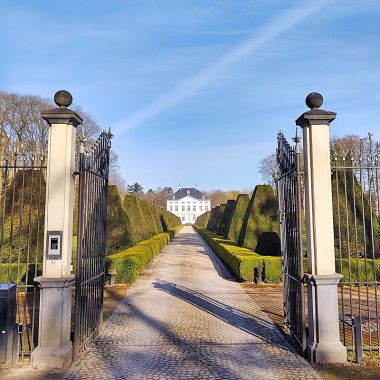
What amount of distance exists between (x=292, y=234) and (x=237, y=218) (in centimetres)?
1335

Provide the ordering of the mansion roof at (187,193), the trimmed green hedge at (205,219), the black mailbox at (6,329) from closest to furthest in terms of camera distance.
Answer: the black mailbox at (6,329) < the trimmed green hedge at (205,219) < the mansion roof at (187,193)

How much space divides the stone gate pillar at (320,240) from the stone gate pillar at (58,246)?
344cm

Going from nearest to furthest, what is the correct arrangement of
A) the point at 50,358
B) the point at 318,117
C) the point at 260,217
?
the point at 50,358, the point at 318,117, the point at 260,217

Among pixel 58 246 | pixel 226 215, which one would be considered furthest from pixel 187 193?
pixel 58 246

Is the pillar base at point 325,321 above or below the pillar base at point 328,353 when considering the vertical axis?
above

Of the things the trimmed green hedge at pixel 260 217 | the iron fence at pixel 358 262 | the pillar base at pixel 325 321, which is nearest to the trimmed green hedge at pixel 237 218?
the trimmed green hedge at pixel 260 217

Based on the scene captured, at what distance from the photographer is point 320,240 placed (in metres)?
5.13

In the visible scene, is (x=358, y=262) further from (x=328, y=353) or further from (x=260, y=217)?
(x=328, y=353)

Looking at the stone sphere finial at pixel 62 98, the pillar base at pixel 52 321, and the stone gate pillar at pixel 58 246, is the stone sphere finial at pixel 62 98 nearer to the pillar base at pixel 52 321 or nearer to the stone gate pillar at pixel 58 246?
the stone gate pillar at pixel 58 246

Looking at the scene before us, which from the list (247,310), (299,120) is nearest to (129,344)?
(247,310)

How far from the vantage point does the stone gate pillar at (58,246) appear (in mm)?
4809

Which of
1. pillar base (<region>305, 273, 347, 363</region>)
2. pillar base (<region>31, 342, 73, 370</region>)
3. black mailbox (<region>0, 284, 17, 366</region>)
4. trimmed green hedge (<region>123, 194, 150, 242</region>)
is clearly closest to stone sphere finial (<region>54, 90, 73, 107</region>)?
black mailbox (<region>0, 284, 17, 366</region>)

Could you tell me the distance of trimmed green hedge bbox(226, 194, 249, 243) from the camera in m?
19.0

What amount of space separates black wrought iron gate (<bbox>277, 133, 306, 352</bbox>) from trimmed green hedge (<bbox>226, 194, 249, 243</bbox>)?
12191 millimetres
